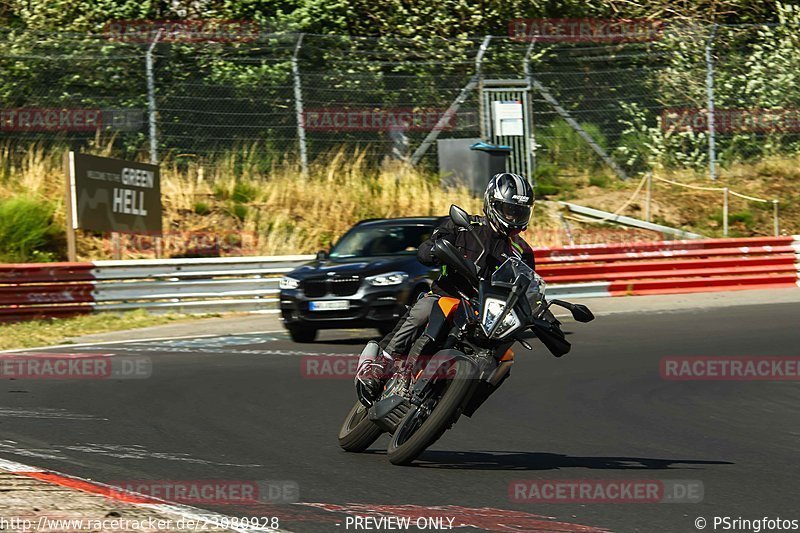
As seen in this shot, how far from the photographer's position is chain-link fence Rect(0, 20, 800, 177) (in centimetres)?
2373

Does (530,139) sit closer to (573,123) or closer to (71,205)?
(573,123)

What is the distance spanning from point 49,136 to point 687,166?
509 inches

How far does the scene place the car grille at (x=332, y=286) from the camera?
14.9 m

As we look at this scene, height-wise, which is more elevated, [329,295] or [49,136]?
[49,136]

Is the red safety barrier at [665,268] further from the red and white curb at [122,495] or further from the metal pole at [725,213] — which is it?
the red and white curb at [122,495]

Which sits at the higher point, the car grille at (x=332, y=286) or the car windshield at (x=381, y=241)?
→ the car windshield at (x=381, y=241)

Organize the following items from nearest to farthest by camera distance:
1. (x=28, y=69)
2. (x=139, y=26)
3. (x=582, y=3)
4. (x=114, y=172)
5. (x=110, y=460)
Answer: (x=110, y=460) < (x=114, y=172) < (x=28, y=69) < (x=139, y=26) < (x=582, y=3)

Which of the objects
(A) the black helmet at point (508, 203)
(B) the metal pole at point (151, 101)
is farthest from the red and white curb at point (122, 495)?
(B) the metal pole at point (151, 101)

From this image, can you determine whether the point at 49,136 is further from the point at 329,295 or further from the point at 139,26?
the point at 329,295

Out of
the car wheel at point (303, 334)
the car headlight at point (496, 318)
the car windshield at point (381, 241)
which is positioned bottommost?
the car wheel at point (303, 334)

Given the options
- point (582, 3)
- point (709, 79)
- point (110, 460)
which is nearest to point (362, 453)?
point (110, 460)

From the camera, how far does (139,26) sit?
27.7 m

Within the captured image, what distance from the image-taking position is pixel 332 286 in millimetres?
15031

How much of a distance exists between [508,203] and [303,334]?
8734mm
